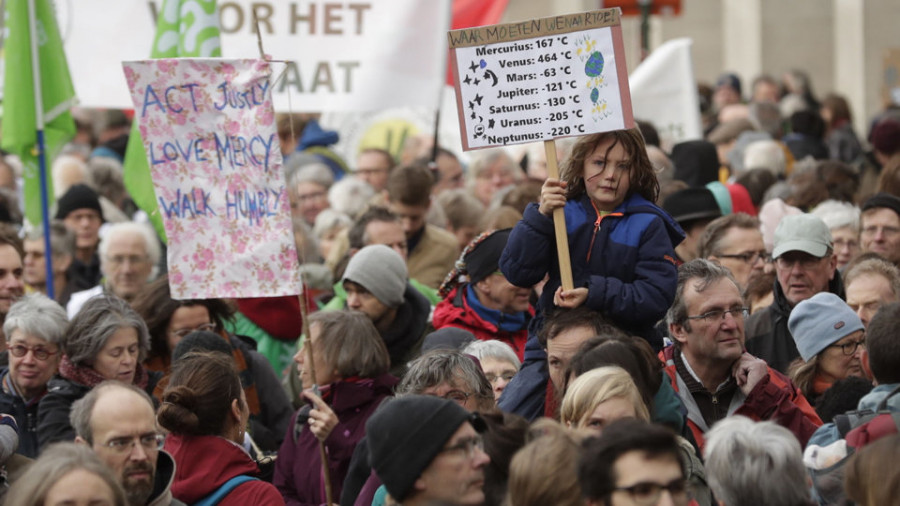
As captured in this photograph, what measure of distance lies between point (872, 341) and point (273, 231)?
2.81 metres

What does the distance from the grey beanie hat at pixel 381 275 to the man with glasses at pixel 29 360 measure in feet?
5.45

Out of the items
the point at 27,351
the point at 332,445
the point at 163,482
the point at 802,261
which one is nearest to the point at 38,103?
the point at 27,351

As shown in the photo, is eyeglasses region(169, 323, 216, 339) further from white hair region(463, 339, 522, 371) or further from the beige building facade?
the beige building facade

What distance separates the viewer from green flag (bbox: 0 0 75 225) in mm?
9359

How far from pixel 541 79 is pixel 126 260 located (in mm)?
4290

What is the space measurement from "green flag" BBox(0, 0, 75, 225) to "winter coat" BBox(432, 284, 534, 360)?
283 cm

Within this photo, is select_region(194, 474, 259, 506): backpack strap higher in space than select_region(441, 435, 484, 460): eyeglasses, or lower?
lower

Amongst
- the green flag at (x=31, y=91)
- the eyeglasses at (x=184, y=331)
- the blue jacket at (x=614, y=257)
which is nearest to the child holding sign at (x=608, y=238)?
the blue jacket at (x=614, y=257)

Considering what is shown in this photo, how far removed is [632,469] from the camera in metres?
4.35

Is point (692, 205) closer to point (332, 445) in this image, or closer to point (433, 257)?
point (433, 257)

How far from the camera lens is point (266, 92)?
7082 millimetres

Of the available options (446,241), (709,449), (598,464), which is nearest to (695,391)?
(709,449)

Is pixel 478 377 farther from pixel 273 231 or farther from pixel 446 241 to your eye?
pixel 446 241

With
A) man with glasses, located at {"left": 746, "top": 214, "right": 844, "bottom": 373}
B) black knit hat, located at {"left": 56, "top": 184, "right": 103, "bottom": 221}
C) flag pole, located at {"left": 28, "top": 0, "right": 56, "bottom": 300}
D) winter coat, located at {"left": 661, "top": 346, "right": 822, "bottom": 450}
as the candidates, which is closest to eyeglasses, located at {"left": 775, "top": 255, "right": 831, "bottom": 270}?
man with glasses, located at {"left": 746, "top": 214, "right": 844, "bottom": 373}
